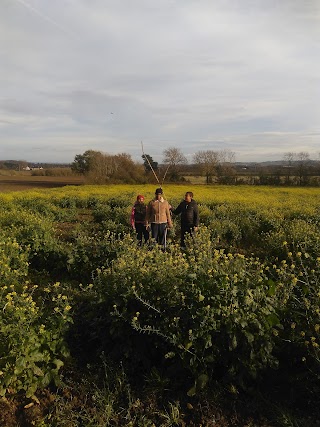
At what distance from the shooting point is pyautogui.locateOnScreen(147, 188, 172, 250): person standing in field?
8.80 m

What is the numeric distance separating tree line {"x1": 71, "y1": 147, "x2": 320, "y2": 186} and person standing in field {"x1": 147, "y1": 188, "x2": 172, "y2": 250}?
32819 millimetres

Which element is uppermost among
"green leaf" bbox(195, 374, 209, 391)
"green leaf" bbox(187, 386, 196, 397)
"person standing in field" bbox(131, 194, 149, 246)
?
"person standing in field" bbox(131, 194, 149, 246)

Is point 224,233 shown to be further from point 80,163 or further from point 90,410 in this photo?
point 80,163

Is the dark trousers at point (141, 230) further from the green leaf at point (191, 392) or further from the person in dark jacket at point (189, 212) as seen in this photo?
the green leaf at point (191, 392)

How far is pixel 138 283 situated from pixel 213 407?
153cm

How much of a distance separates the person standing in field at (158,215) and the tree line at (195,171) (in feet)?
108

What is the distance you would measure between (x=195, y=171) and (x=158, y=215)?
50.3m

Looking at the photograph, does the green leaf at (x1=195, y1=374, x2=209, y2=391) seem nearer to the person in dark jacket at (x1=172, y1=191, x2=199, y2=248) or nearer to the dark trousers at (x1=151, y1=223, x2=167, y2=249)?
the dark trousers at (x1=151, y1=223, x2=167, y2=249)

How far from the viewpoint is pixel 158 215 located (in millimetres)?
8805

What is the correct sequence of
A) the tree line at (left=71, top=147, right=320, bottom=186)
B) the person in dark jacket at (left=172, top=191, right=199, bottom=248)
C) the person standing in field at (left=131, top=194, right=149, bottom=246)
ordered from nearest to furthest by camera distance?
the person in dark jacket at (left=172, top=191, right=199, bottom=248) → the person standing in field at (left=131, top=194, right=149, bottom=246) → the tree line at (left=71, top=147, right=320, bottom=186)

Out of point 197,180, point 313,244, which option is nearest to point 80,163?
point 197,180

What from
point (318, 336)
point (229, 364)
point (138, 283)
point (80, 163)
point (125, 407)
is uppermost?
point (80, 163)

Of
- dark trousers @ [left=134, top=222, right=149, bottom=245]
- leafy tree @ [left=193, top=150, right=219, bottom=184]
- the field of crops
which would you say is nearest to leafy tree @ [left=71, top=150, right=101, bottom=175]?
leafy tree @ [left=193, top=150, right=219, bottom=184]

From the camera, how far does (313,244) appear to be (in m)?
6.65
